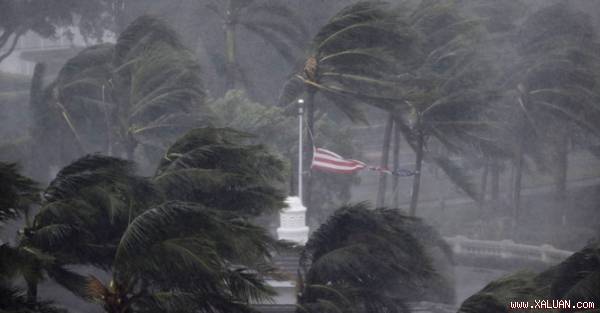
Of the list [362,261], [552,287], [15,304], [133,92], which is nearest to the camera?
[15,304]

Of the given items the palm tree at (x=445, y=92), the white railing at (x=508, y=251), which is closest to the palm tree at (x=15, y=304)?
the palm tree at (x=445, y=92)

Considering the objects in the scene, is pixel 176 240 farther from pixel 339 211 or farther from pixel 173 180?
pixel 339 211

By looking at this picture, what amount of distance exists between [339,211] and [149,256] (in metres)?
5.55

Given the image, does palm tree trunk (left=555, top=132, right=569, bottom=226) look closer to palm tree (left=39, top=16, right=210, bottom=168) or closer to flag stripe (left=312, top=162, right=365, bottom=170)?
palm tree (left=39, top=16, right=210, bottom=168)

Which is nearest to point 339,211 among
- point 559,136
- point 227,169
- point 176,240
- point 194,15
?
point 227,169

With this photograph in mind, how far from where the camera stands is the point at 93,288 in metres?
13.6

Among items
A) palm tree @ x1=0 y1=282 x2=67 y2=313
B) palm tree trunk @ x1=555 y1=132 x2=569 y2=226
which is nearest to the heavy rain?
palm tree @ x1=0 y1=282 x2=67 y2=313

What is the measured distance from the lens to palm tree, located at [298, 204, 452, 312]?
16.9 metres

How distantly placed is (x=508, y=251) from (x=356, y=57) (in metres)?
13.3

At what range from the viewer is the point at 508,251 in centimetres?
3956

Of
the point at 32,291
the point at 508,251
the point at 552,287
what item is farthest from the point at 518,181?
the point at 32,291

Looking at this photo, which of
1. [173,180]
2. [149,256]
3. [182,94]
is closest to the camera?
[149,256]

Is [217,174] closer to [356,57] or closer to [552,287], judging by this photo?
[552,287]

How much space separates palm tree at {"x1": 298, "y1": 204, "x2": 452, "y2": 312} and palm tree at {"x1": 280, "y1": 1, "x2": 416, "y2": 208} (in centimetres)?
1390
